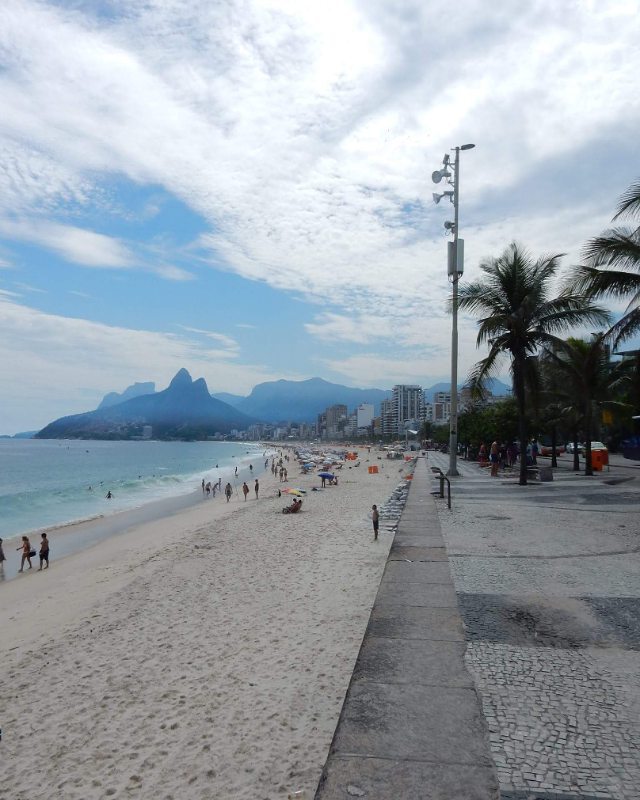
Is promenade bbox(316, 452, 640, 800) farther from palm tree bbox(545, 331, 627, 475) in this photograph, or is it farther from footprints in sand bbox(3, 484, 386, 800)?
palm tree bbox(545, 331, 627, 475)

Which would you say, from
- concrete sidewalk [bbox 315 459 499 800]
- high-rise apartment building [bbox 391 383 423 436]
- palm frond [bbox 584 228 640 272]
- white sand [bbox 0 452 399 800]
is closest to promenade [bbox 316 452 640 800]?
concrete sidewalk [bbox 315 459 499 800]

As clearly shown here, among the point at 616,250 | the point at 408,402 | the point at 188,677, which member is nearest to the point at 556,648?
the point at 188,677

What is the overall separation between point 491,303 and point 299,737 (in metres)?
17.1

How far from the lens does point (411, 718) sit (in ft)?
12.4

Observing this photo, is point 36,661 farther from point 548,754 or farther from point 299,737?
point 548,754

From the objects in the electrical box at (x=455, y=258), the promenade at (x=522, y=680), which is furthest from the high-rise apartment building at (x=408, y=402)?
the promenade at (x=522, y=680)

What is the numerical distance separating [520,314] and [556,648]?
48.9ft

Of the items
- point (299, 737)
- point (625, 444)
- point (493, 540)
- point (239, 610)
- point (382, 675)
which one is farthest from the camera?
point (625, 444)

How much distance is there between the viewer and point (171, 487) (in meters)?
43.7

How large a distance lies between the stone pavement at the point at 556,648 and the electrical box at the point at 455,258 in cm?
1018

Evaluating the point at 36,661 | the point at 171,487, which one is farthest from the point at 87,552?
the point at 171,487

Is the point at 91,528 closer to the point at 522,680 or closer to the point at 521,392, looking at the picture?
the point at 521,392

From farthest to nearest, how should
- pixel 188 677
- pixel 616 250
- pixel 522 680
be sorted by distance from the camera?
pixel 616 250 < pixel 188 677 < pixel 522 680

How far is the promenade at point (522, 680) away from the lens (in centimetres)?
318
